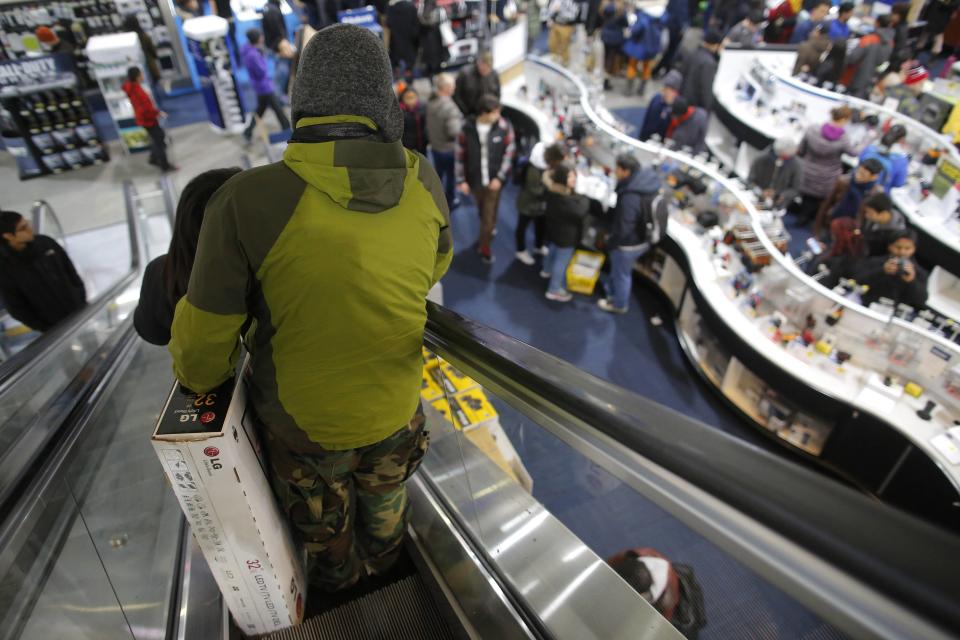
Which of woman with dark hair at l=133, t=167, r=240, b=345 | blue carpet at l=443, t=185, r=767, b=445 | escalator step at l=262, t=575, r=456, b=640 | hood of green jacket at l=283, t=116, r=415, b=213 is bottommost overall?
blue carpet at l=443, t=185, r=767, b=445

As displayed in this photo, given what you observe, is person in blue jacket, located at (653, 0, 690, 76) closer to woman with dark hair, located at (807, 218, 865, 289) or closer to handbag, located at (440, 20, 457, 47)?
handbag, located at (440, 20, 457, 47)

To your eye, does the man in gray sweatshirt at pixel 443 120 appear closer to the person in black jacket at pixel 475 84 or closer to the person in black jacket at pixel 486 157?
the person in black jacket at pixel 486 157

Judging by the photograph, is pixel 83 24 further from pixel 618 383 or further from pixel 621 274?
pixel 618 383

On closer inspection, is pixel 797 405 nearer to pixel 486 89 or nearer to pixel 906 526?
pixel 906 526

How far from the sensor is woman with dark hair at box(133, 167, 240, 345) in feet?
4.75

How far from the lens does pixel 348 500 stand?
189 cm

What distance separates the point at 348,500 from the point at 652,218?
14.6 ft

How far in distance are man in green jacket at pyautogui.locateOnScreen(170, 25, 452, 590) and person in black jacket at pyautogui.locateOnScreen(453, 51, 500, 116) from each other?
21.8ft

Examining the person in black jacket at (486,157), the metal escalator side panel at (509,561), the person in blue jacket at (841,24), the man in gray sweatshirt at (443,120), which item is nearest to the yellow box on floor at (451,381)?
the metal escalator side panel at (509,561)

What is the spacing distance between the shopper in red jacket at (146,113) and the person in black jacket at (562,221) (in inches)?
225

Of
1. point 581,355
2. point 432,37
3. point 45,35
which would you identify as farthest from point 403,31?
point 581,355

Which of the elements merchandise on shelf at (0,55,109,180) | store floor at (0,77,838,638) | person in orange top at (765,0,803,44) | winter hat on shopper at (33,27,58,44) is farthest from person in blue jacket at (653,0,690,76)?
winter hat on shopper at (33,27,58,44)

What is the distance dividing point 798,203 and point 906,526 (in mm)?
8119

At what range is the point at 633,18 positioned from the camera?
36.6 feet
